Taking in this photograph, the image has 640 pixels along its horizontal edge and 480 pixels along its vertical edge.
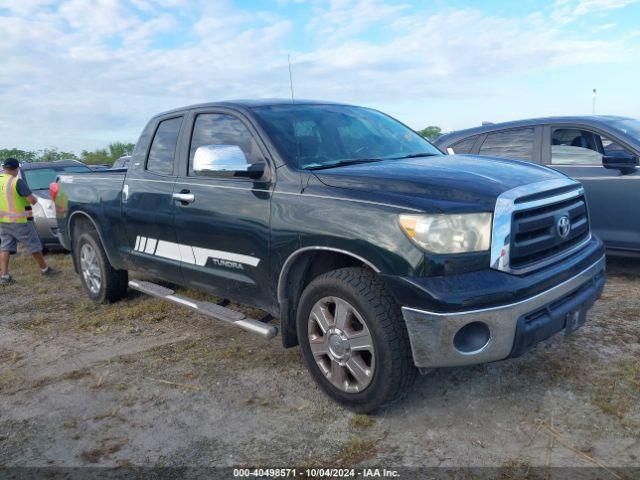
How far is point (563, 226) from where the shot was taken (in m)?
3.25

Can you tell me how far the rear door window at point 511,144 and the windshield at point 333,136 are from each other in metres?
2.12

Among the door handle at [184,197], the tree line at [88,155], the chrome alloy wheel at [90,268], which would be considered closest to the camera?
the door handle at [184,197]

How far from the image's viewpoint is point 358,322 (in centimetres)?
311

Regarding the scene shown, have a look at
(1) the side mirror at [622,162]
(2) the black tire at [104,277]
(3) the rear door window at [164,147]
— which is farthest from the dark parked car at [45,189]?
(1) the side mirror at [622,162]

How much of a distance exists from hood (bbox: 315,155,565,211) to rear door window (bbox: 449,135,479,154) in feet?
10.1

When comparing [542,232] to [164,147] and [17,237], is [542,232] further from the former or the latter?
[17,237]

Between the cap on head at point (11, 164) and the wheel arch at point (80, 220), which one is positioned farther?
the cap on head at point (11, 164)

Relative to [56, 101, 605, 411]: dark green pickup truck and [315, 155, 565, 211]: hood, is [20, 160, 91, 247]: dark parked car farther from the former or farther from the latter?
[315, 155, 565, 211]: hood

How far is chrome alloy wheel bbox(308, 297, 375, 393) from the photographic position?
10.0 ft

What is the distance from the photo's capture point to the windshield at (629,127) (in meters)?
5.57

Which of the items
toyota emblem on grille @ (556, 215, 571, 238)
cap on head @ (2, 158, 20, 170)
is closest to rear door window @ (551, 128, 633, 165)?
toyota emblem on grille @ (556, 215, 571, 238)

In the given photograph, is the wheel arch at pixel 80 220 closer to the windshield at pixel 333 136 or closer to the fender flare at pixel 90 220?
the fender flare at pixel 90 220

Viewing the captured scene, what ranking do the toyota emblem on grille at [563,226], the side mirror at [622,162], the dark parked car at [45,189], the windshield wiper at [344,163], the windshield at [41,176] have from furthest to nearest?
the windshield at [41,176], the dark parked car at [45,189], the side mirror at [622,162], the windshield wiper at [344,163], the toyota emblem on grille at [563,226]

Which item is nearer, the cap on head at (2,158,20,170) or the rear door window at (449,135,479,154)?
the rear door window at (449,135,479,154)
